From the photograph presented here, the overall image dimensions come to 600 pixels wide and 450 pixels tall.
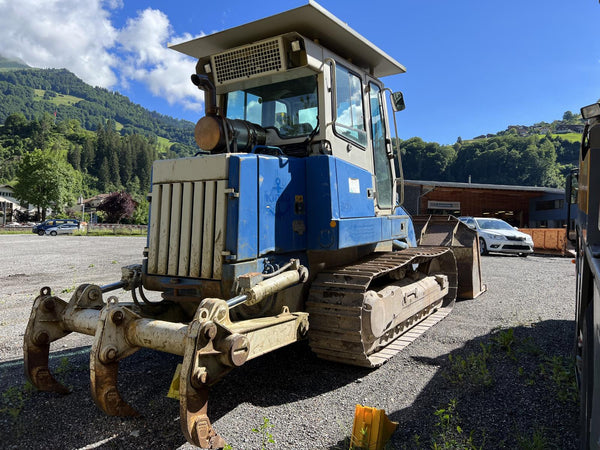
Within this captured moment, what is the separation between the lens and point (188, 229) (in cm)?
390

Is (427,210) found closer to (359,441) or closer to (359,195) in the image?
(359,195)

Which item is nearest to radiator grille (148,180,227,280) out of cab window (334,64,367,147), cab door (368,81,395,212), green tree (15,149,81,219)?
cab window (334,64,367,147)

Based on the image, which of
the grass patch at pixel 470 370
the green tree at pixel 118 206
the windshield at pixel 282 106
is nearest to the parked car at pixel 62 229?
the green tree at pixel 118 206

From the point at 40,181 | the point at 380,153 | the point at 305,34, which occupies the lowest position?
the point at 380,153

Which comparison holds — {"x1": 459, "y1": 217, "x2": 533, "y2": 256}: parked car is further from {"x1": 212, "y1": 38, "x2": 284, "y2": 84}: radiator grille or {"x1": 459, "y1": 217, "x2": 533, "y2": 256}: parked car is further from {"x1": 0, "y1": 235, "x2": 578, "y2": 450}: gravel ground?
{"x1": 212, "y1": 38, "x2": 284, "y2": 84}: radiator grille

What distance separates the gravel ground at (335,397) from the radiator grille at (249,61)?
3054 millimetres

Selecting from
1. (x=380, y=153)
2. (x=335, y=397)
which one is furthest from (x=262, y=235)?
(x=380, y=153)

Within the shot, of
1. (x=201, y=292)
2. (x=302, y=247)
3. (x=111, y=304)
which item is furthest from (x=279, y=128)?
(x=111, y=304)

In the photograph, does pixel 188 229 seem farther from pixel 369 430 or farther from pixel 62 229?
pixel 62 229

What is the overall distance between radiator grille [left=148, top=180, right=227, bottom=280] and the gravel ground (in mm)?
1142

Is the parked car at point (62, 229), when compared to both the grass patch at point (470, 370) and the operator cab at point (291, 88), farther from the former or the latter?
the grass patch at point (470, 370)

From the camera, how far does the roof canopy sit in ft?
13.8

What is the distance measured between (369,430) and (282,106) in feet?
10.8

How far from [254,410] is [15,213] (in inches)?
3308
